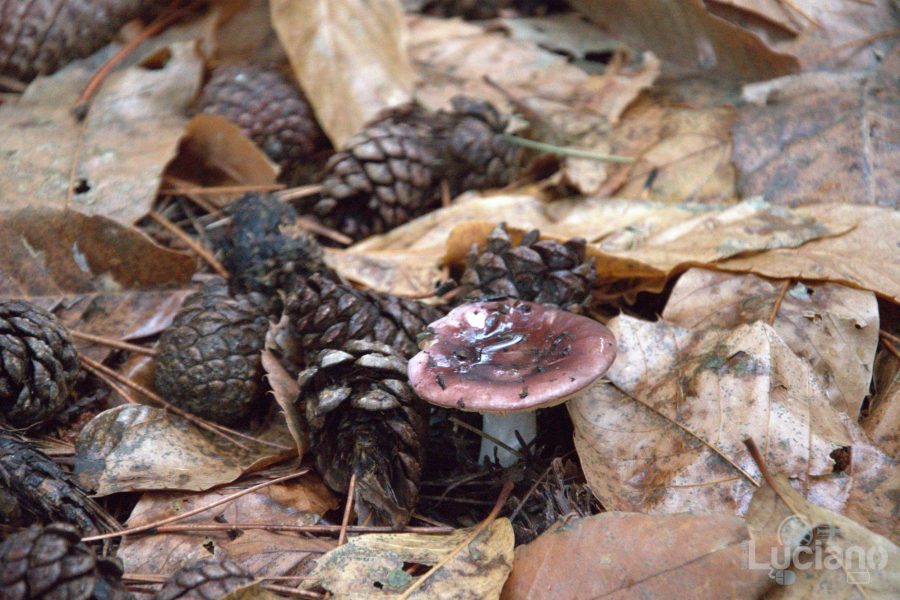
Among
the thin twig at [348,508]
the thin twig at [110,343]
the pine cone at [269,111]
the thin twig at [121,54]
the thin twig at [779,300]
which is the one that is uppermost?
the thin twig at [121,54]

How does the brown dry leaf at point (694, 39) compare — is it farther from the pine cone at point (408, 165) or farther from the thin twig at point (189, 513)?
the thin twig at point (189, 513)

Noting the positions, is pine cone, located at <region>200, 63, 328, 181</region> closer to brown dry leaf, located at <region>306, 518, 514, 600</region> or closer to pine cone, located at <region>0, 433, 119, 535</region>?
pine cone, located at <region>0, 433, 119, 535</region>

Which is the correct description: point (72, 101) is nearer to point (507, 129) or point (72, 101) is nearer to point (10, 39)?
point (10, 39)

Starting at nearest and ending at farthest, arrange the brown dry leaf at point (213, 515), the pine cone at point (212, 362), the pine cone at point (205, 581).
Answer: the pine cone at point (205, 581)
the brown dry leaf at point (213, 515)
the pine cone at point (212, 362)

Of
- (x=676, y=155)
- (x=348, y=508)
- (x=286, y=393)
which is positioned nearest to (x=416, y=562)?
(x=348, y=508)

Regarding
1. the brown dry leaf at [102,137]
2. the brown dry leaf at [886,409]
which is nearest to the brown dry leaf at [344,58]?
the brown dry leaf at [102,137]

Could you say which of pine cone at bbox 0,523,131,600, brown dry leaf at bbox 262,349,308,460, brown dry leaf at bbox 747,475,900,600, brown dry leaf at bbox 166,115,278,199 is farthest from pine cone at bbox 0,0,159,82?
brown dry leaf at bbox 747,475,900,600

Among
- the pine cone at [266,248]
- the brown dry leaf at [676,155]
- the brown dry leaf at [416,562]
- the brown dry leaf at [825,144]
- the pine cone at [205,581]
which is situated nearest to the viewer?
the pine cone at [205,581]

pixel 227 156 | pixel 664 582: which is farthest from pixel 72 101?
pixel 664 582
